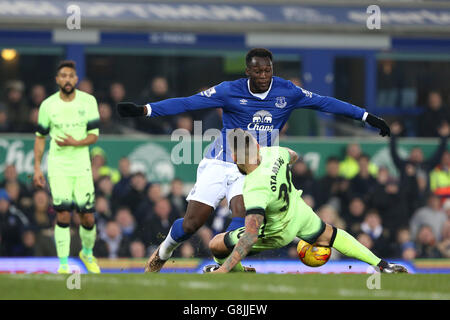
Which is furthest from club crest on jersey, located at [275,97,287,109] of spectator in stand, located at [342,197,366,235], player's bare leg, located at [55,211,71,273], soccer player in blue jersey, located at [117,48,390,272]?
spectator in stand, located at [342,197,366,235]

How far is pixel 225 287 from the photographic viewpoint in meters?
9.84

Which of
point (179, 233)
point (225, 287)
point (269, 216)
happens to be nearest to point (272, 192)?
point (269, 216)

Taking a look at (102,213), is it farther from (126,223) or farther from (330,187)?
(330,187)

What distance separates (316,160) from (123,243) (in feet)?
11.0

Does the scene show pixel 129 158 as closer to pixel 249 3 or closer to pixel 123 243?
pixel 123 243

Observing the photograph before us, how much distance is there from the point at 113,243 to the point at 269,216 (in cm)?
574

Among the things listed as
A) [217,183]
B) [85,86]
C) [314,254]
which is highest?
[85,86]

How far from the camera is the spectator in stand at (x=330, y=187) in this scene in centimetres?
1673

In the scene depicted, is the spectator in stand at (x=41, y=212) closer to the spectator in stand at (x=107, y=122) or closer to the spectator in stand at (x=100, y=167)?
the spectator in stand at (x=100, y=167)

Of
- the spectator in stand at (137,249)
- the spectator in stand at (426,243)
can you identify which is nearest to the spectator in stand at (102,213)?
the spectator in stand at (137,249)

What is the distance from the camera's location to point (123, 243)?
16.0 meters

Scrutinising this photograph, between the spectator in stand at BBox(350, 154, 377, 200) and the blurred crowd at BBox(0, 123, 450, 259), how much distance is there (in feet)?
0.05

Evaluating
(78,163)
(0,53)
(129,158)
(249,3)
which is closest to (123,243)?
(129,158)

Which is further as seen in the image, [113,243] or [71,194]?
[113,243]
